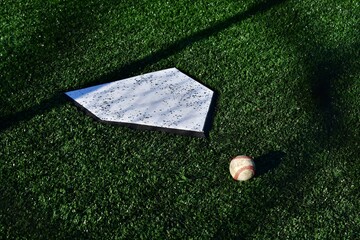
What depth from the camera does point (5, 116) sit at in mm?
6672

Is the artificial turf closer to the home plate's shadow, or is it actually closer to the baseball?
the home plate's shadow

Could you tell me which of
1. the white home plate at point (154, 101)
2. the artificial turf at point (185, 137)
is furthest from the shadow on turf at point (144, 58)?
the white home plate at point (154, 101)

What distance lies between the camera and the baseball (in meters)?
5.84

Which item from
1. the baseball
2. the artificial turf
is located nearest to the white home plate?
the artificial turf

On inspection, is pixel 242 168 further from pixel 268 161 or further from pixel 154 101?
pixel 154 101

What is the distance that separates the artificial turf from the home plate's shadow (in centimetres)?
2

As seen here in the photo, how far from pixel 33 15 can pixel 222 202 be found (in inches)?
169

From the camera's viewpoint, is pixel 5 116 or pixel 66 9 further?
pixel 66 9

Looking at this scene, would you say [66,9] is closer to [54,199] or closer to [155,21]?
[155,21]

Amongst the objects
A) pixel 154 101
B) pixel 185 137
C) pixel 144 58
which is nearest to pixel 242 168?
pixel 185 137

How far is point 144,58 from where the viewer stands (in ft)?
24.7

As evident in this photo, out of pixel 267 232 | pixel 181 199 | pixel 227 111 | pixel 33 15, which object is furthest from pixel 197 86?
pixel 33 15

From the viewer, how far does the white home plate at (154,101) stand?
21.7ft

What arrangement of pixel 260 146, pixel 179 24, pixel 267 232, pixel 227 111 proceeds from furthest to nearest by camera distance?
pixel 179 24, pixel 227 111, pixel 260 146, pixel 267 232
